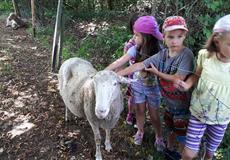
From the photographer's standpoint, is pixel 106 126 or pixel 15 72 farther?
pixel 15 72

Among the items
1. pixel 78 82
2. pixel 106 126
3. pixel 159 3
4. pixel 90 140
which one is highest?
pixel 159 3

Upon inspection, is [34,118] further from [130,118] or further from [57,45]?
[57,45]

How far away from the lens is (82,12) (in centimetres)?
1153

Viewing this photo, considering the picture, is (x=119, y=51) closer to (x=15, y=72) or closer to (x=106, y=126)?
(x=15, y=72)

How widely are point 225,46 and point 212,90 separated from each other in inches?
17.2

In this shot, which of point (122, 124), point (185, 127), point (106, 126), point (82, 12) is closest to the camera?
point (185, 127)

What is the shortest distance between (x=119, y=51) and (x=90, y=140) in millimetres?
3234

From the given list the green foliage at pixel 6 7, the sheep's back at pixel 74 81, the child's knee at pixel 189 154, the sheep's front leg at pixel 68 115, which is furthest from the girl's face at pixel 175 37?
the green foliage at pixel 6 7

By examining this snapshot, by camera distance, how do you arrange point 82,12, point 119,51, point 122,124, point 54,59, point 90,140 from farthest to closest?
point 82,12
point 119,51
point 54,59
point 122,124
point 90,140

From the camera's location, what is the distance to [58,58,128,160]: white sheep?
3156 mm

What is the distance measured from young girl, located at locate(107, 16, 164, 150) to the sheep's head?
312 millimetres

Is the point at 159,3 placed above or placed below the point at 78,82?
above

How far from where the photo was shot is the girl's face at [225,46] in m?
2.65

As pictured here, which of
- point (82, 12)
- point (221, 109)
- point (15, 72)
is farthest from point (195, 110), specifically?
point (82, 12)
